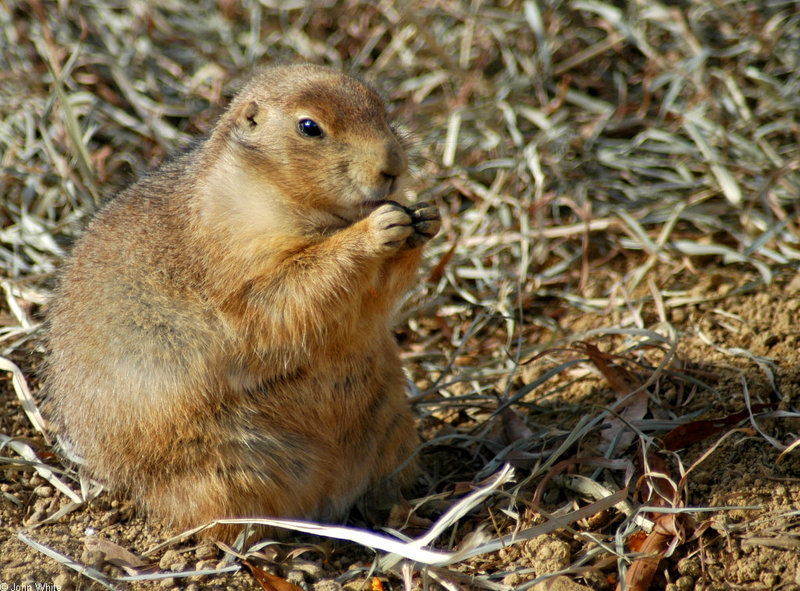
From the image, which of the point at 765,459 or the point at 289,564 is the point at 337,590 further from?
the point at 765,459

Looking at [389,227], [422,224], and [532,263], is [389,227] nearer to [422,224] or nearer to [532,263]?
[422,224]

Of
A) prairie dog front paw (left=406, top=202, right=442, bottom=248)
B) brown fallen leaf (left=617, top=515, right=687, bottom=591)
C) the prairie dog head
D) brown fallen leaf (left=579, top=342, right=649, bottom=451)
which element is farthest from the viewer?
brown fallen leaf (left=579, top=342, right=649, bottom=451)

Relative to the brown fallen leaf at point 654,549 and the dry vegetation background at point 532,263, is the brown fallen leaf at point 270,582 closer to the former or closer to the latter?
the dry vegetation background at point 532,263

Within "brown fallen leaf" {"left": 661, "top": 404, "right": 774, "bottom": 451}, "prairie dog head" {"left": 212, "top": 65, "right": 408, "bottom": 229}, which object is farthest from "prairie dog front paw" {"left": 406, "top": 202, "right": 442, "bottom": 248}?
"brown fallen leaf" {"left": 661, "top": 404, "right": 774, "bottom": 451}

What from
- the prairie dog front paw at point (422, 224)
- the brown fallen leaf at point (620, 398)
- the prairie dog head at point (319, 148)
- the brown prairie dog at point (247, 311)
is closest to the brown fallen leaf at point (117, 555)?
the brown prairie dog at point (247, 311)

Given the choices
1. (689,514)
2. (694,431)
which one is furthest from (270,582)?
(694,431)

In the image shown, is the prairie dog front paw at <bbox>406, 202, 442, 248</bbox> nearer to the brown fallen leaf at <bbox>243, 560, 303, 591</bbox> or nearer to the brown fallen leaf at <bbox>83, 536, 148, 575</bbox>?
the brown fallen leaf at <bbox>243, 560, 303, 591</bbox>

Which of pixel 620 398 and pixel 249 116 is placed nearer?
pixel 249 116
